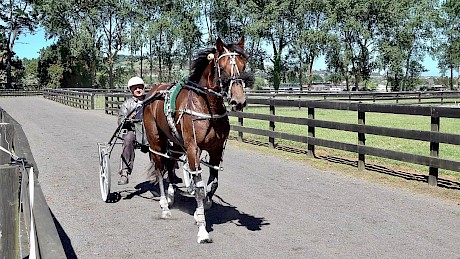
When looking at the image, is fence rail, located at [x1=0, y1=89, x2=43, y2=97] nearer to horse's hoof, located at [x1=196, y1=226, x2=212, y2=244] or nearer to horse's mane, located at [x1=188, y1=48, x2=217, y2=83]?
horse's mane, located at [x1=188, y1=48, x2=217, y2=83]

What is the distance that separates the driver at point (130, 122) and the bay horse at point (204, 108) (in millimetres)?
1506

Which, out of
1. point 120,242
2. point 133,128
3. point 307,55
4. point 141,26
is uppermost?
point 141,26

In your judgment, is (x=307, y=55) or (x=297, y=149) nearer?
(x=297, y=149)

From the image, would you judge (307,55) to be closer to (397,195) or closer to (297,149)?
(297,149)

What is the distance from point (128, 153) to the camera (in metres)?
8.13

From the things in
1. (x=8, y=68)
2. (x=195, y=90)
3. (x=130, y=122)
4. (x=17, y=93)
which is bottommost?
(x=17, y=93)

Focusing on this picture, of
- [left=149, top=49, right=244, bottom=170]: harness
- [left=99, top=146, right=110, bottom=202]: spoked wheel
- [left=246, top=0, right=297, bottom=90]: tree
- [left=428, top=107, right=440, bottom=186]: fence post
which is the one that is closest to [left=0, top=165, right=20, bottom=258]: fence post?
[left=149, top=49, right=244, bottom=170]: harness

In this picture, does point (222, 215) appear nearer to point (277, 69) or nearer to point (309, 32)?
point (309, 32)

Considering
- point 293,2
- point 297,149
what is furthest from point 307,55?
point 297,149

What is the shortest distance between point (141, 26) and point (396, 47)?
29614mm

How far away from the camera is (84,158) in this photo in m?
11.9

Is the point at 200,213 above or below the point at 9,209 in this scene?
below

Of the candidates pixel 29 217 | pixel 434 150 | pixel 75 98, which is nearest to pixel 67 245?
pixel 29 217

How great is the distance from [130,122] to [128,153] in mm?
615
